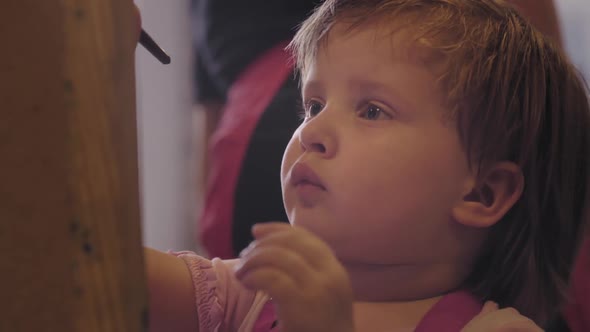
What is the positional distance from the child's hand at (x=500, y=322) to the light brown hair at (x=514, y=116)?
52 mm

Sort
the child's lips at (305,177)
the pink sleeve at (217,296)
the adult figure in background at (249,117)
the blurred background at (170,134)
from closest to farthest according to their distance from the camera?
the child's lips at (305,177) < the pink sleeve at (217,296) < the adult figure in background at (249,117) < the blurred background at (170,134)

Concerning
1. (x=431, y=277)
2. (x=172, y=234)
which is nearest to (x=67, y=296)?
(x=431, y=277)

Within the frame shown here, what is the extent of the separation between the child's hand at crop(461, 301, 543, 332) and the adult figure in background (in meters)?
0.43

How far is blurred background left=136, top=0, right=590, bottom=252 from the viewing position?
2135 mm

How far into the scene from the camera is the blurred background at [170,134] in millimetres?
2135

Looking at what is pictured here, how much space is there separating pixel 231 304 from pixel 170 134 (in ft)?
5.04

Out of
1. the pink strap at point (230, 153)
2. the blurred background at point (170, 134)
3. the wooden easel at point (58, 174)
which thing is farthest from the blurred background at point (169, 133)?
the wooden easel at point (58, 174)

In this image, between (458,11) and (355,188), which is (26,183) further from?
(458,11)

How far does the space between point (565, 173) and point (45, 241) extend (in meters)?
0.59

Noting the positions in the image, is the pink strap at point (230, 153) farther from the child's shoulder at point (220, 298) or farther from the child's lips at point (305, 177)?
the child's lips at point (305, 177)

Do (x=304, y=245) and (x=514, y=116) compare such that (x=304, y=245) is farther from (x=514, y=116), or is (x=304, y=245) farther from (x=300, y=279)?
(x=514, y=116)

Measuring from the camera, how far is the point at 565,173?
753 millimetres

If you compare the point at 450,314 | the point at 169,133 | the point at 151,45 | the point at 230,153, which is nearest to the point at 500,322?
the point at 450,314

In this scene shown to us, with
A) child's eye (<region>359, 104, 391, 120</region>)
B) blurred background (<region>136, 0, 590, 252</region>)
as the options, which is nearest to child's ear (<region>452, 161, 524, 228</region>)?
child's eye (<region>359, 104, 391, 120</region>)
